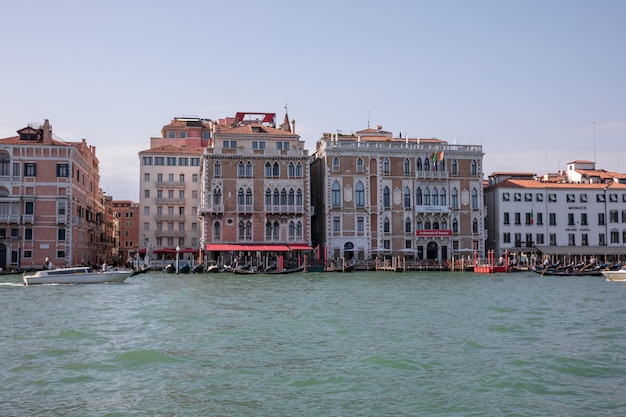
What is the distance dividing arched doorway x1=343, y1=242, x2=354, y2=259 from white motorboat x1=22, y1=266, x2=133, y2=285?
17.0m

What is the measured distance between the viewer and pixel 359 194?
45.9 meters

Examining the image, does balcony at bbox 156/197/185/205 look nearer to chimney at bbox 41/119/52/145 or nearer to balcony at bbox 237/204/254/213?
balcony at bbox 237/204/254/213

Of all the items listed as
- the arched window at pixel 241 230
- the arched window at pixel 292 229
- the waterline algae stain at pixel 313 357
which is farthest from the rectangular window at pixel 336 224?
the waterline algae stain at pixel 313 357

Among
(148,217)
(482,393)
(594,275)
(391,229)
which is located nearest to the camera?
(482,393)

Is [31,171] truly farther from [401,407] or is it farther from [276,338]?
[401,407]

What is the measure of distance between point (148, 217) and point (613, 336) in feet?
134

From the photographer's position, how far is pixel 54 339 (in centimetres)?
1469

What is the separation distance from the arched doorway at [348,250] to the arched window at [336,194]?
2.65m

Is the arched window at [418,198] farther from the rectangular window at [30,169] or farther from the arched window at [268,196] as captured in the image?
the rectangular window at [30,169]

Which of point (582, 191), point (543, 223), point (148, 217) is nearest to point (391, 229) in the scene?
point (543, 223)

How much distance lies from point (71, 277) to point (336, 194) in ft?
64.4

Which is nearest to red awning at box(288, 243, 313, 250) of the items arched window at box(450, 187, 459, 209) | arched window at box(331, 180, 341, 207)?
arched window at box(331, 180, 341, 207)

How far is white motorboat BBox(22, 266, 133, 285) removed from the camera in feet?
98.1

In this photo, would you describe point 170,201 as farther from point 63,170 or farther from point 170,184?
point 63,170
